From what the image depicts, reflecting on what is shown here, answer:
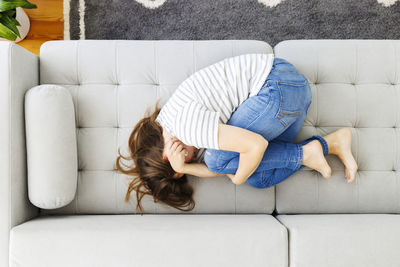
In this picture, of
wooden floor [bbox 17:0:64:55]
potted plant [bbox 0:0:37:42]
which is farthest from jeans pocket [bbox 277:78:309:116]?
wooden floor [bbox 17:0:64:55]

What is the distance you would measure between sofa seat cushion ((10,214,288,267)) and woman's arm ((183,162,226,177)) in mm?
192

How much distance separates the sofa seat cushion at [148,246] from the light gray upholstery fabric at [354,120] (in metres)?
0.23

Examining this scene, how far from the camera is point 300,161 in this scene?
3.51ft

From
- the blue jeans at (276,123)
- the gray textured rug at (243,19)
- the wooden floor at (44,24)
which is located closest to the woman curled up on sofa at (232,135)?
the blue jeans at (276,123)

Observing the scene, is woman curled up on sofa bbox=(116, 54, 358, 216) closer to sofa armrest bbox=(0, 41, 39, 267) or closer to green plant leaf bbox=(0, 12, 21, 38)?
sofa armrest bbox=(0, 41, 39, 267)

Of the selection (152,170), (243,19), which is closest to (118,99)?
(152,170)

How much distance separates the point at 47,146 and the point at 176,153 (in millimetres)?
447

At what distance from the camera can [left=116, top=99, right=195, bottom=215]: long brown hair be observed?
110cm

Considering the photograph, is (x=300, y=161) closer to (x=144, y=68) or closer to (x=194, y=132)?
(x=194, y=132)

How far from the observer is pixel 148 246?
0.97 meters

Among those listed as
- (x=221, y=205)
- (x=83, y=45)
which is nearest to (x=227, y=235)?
(x=221, y=205)

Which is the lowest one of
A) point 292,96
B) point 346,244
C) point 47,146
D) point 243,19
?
point 346,244

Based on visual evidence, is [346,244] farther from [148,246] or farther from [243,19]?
[243,19]

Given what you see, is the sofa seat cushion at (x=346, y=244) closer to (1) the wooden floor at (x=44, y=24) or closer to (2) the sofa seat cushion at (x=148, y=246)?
(2) the sofa seat cushion at (x=148, y=246)
